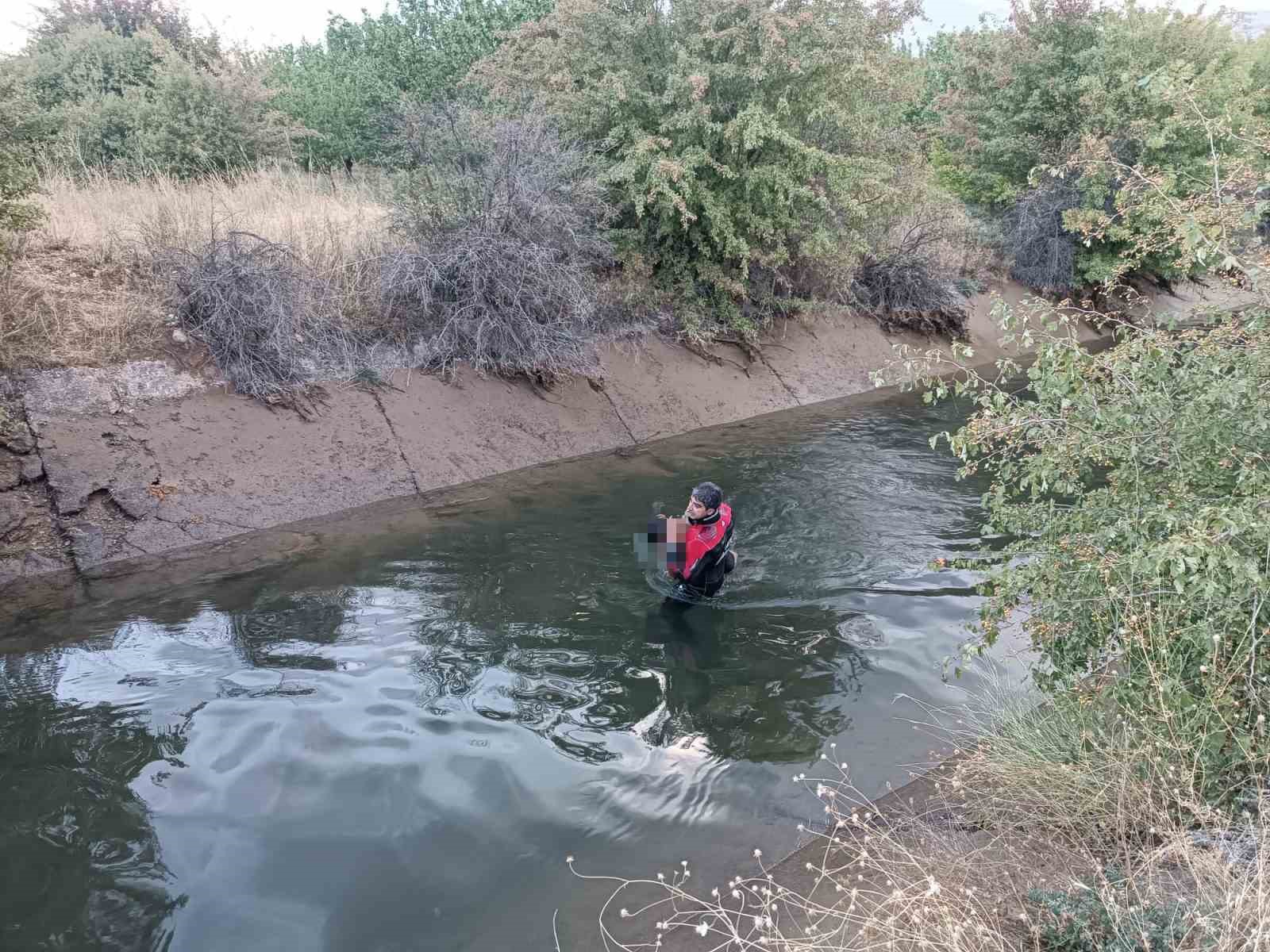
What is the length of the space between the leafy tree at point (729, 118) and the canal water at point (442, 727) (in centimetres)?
618

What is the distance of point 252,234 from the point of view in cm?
1063

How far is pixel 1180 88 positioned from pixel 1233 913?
4.00 meters

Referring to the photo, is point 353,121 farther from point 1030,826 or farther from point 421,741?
point 1030,826

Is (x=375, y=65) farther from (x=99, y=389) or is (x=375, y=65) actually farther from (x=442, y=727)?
(x=442, y=727)

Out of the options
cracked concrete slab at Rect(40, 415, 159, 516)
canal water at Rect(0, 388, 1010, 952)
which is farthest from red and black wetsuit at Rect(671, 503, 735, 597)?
cracked concrete slab at Rect(40, 415, 159, 516)

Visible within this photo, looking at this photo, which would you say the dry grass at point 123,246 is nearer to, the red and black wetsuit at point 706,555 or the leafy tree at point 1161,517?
the red and black wetsuit at point 706,555

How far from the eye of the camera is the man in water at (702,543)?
22.3ft

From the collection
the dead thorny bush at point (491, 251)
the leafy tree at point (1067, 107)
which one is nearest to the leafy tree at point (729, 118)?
the dead thorny bush at point (491, 251)

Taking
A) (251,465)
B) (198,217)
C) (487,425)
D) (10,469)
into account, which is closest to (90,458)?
(10,469)

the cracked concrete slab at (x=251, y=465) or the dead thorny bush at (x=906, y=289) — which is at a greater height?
the dead thorny bush at (x=906, y=289)

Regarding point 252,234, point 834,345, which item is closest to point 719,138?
point 834,345

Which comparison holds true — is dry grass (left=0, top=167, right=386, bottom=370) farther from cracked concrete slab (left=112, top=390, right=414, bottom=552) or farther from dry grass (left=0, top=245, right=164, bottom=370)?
cracked concrete slab (left=112, top=390, right=414, bottom=552)

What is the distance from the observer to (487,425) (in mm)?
11367

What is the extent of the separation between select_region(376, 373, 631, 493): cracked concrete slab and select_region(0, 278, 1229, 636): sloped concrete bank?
0.02 m
